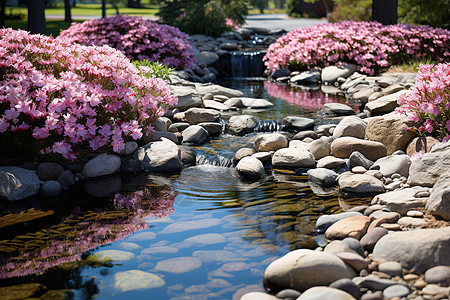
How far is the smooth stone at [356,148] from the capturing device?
7.08 metres

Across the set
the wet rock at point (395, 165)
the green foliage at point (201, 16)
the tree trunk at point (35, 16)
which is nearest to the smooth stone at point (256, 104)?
the wet rock at point (395, 165)

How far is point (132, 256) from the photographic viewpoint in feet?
14.8

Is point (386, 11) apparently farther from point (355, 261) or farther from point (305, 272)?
point (305, 272)

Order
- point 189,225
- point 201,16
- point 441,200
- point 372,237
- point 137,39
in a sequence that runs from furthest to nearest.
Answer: point 201,16
point 137,39
point 189,225
point 441,200
point 372,237

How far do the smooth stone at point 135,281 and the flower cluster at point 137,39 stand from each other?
10820 millimetres

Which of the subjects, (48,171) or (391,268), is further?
(48,171)

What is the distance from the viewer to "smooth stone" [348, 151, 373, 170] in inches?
269

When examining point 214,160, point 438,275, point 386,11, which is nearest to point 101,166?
point 214,160

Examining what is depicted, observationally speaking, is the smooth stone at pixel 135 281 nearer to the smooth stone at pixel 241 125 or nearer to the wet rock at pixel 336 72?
the smooth stone at pixel 241 125

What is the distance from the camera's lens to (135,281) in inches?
160

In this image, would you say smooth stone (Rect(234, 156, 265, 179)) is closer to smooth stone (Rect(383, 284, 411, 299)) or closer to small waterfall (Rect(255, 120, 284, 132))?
small waterfall (Rect(255, 120, 284, 132))

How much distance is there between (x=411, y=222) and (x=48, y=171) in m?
4.45

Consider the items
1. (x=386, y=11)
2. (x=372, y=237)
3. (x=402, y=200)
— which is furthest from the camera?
(x=386, y=11)

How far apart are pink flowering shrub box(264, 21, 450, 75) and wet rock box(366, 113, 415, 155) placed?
7.23m
